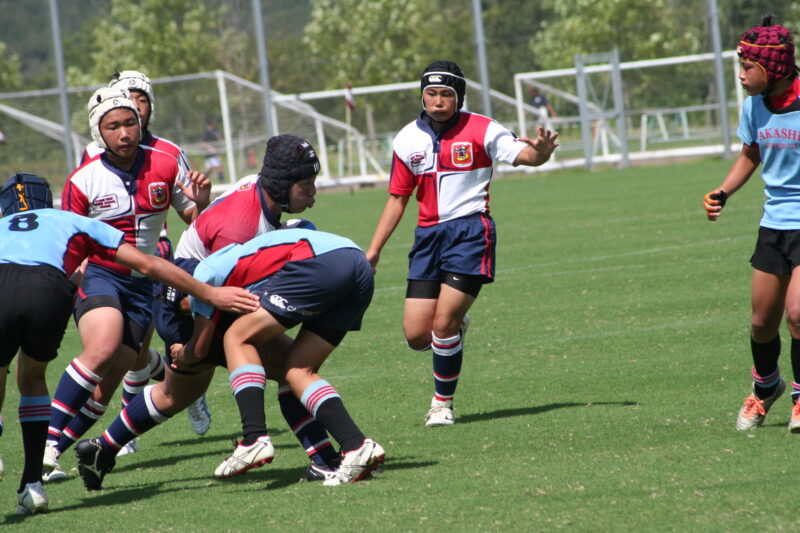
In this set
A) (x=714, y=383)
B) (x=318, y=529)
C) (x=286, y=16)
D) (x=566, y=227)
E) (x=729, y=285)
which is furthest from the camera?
(x=286, y=16)

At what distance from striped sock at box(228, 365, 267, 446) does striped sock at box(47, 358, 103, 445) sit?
1057mm

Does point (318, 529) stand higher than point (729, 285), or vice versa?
point (318, 529)

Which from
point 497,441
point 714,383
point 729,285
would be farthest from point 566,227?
point 497,441

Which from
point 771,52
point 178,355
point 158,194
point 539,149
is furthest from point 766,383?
point 158,194

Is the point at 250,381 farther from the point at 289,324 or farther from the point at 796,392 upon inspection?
the point at 796,392

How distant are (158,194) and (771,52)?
3.36m

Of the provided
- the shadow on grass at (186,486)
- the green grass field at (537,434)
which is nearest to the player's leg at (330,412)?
the green grass field at (537,434)

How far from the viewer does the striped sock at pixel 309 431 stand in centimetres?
543

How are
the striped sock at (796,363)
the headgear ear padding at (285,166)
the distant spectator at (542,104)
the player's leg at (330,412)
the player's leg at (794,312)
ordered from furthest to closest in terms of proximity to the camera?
the distant spectator at (542,104) → the striped sock at (796,363) → the player's leg at (794,312) → the headgear ear padding at (285,166) → the player's leg at (330,412)

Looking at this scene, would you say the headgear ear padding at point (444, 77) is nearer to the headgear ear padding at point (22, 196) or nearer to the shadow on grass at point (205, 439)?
the shadow on grass at point (205, 439)

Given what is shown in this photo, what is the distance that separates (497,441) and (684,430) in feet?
3.17

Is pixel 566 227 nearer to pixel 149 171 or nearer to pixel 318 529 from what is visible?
pixel 149 171

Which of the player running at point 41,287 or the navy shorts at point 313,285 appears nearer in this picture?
the player running at point 41,287

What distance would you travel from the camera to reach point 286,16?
325ft
